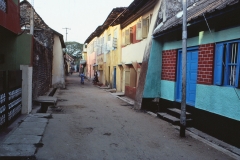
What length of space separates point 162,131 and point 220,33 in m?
3.25

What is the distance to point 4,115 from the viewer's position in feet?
21.2

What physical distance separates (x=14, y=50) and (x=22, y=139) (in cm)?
441

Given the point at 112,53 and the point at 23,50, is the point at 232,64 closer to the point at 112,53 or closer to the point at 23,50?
the point at 23,50

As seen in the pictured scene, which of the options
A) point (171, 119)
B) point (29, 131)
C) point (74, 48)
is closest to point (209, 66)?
A: point (171, 119)

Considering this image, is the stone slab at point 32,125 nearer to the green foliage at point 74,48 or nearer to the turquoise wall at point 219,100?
the turquoise wall at point 219,100

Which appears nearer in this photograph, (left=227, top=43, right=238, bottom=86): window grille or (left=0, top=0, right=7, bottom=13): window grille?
(left=227, top=43, right=238, bottom=86): window grille

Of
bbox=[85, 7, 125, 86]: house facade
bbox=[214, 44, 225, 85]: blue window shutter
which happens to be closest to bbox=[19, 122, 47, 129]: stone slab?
bbox=[214, 44, 225, 85]: blue window shutter

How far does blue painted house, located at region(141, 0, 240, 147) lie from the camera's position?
598 cm

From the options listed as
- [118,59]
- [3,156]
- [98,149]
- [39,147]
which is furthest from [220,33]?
[118,59]

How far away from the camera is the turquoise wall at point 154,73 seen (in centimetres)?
1023

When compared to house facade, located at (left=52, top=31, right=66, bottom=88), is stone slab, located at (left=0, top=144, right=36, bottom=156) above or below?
below

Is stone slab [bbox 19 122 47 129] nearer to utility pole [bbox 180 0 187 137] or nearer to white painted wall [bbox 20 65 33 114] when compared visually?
white painted wall [bbox 20 65 33 114]

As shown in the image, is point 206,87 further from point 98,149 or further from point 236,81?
point 98,149

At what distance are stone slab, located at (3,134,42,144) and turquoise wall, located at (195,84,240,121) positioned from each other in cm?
473
